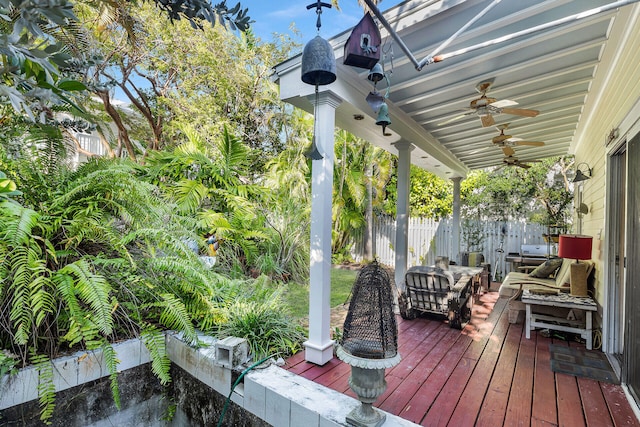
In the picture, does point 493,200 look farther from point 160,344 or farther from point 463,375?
point 160,344

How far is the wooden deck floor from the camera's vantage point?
220cm

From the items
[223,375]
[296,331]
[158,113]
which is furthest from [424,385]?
[158,113]

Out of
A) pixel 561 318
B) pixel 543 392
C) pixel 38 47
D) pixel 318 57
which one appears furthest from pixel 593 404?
pixel 38 47

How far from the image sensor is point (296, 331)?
3.35m

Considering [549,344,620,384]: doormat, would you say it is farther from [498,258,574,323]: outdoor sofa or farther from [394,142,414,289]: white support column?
[394,142,414,289]: white support column

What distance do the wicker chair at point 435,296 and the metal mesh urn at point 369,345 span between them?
7.22 feet

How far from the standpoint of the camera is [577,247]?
12.0 feet

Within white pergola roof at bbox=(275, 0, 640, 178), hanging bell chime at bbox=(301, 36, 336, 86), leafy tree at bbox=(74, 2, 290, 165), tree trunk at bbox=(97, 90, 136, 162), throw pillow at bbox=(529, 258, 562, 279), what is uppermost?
leafy tree at bbox=(74, 2, 290, 165)

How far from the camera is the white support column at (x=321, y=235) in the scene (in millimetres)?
2922

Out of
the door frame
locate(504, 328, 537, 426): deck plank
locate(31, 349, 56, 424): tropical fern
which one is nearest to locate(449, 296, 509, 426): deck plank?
locate(504, 328, 537, 426): deck plank

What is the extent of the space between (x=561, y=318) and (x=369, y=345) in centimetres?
324

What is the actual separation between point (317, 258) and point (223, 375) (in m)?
1.24

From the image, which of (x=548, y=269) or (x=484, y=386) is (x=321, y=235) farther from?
(x=548, y=269)

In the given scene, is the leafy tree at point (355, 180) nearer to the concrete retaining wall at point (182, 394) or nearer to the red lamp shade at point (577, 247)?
the red lamp shade at point (577, 247)
